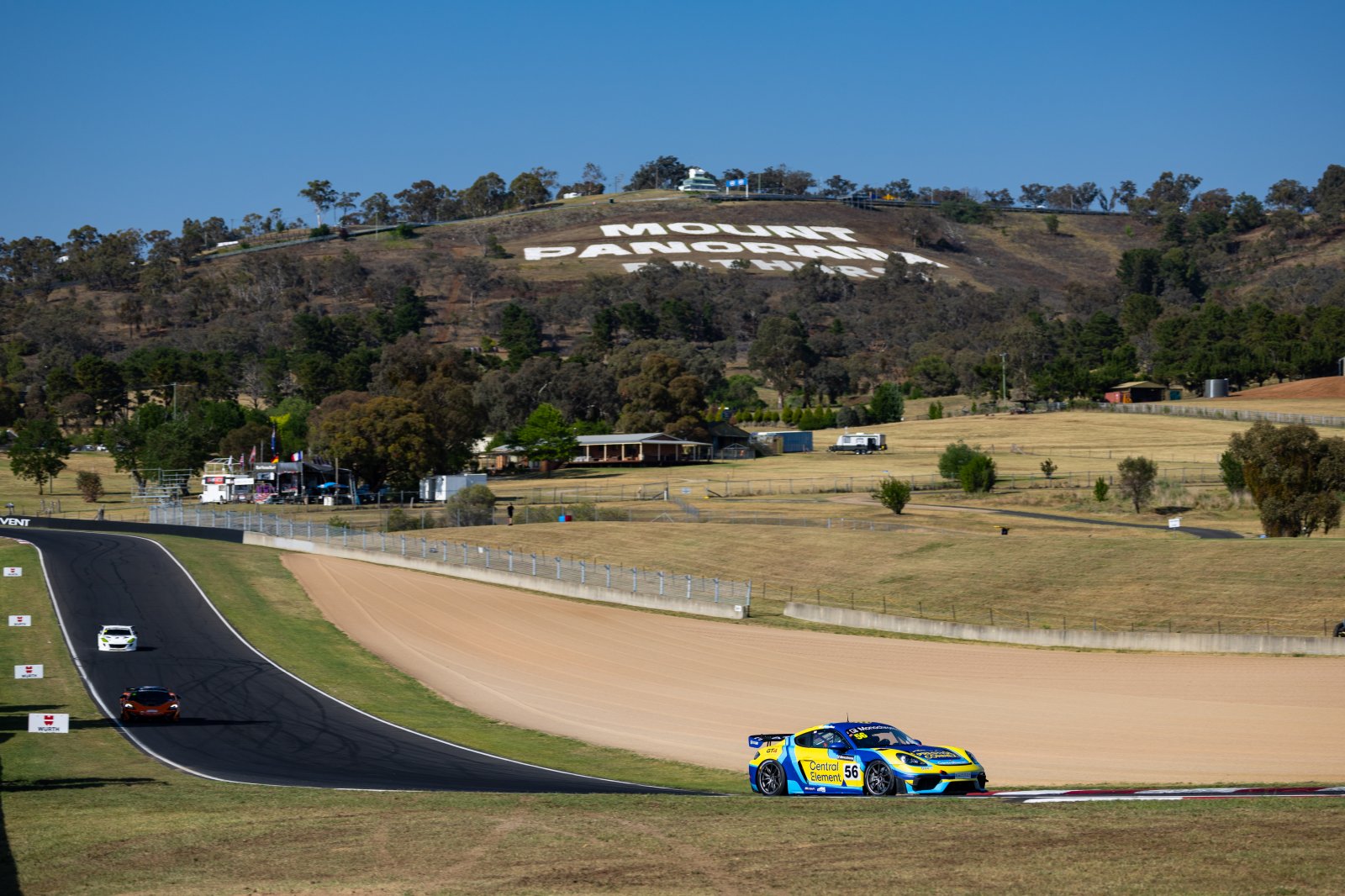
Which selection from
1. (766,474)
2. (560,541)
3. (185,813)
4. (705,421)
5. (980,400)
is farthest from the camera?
(980,400)

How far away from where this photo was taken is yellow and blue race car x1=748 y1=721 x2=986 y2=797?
21.4 m

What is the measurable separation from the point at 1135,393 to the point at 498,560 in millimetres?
115339

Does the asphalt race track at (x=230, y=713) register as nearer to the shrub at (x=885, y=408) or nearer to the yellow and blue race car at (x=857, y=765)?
the yellow and blue race car at (x=857, y=765)

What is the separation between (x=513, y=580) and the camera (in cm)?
6159

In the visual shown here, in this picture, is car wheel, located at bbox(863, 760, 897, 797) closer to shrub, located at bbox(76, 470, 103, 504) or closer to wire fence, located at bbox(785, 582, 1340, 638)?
wire fence, located at bbox(785, 582, 1340, 638)

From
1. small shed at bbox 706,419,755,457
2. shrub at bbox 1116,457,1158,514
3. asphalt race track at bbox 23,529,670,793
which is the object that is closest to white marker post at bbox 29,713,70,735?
asphalt race track at bbox 23,529,670,793

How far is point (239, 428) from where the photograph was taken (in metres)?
128

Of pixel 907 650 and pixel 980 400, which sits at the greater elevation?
pixel 980 400

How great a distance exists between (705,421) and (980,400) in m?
55.4

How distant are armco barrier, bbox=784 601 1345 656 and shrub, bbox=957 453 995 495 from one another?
44.0 m

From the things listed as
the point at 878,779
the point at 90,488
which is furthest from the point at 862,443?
the point at 878,779

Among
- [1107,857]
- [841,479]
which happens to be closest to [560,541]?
[841,479]

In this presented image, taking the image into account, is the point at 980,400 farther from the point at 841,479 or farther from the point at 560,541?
the point at 560,541

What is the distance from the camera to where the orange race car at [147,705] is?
33.4 meters
